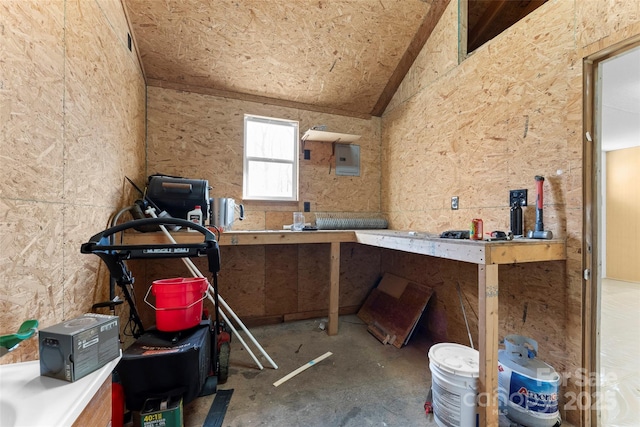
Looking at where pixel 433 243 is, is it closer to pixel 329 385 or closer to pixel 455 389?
pixel 455 389

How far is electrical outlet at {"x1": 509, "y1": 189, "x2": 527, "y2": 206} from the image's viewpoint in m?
1.89

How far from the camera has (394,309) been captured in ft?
9.53

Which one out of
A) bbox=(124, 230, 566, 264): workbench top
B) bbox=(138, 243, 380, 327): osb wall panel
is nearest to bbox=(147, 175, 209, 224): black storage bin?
bbox=(124, 230, 566, 264): workbench top

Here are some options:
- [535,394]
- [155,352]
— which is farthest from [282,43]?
[535,394]

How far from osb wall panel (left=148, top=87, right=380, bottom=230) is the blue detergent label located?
2.30 metres

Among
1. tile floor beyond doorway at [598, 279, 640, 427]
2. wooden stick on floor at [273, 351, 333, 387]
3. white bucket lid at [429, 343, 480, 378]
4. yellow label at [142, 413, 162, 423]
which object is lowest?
wooden stick on floor at [273, 351, 333, 387]

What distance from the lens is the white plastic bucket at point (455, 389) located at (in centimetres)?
145

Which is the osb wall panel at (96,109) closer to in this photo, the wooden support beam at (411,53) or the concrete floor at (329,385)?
the concrete floor at (329,385)

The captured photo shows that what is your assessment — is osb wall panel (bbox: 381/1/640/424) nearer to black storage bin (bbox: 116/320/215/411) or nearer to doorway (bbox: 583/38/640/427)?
doorway (bbox: 583/38/640/427)

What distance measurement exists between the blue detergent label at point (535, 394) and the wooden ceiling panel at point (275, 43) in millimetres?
3049

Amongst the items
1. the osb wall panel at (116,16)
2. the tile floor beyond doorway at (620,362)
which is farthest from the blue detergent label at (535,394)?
the osb wall panel at (116,16)

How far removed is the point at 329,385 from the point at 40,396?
1.68 metres

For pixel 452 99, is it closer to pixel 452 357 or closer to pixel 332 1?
pixel 332 1

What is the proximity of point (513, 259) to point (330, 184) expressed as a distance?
2201 millimetres
